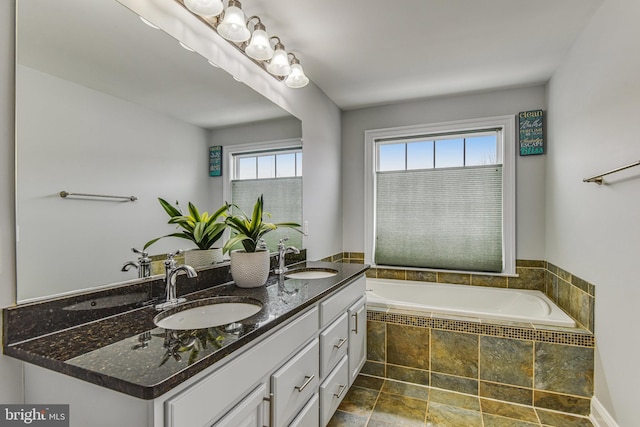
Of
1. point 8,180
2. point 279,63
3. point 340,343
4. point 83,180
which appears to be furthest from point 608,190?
point 8,180

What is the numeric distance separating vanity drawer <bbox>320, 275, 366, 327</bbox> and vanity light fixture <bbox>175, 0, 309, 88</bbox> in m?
1.43

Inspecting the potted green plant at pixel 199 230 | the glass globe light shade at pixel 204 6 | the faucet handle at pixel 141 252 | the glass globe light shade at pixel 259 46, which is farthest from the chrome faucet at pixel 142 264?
the glass globe light shade at pixel 259 46

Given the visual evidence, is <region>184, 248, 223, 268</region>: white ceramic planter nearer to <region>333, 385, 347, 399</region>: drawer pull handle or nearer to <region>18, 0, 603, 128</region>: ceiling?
<region>18, 0, 603, 128</region>: ceiling

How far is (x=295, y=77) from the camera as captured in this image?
216cm

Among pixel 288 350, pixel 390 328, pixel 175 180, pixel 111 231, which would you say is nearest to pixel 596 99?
pixel 390 328

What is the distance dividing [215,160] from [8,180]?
3.01 ft

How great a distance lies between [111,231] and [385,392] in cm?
196

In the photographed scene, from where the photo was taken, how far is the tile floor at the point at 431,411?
72.1 inches

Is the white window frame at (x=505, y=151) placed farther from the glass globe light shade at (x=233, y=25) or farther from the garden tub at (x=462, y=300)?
the glass globe light shade at (x=233, y=25)

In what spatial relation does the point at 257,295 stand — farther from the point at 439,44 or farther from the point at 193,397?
the point at 439,44

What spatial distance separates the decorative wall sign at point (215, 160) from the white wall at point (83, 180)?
25 cm

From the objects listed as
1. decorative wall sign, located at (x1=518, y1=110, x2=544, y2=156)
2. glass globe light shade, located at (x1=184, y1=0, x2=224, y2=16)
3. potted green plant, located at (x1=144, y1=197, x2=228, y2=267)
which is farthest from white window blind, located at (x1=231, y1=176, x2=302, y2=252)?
decorative wall sign, located at (x1=518, y1=110, x2=544, y2=156)

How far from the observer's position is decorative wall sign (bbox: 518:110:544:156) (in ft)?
9.17

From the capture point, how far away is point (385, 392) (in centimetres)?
216
